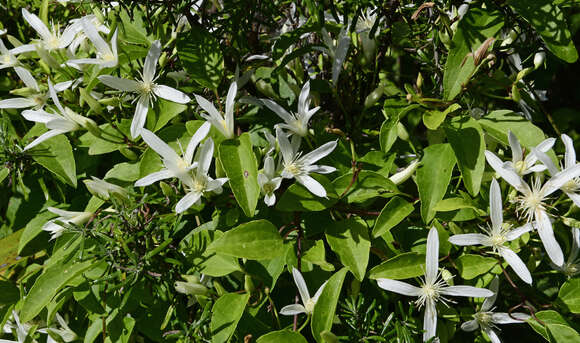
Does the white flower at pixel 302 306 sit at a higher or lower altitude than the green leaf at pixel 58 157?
lower

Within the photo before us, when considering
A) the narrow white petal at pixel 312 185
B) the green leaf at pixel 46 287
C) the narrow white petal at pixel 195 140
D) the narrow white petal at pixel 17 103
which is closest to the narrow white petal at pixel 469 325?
the narrow white petal at pixel 312 185

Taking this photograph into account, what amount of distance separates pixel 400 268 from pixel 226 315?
0.31 metres

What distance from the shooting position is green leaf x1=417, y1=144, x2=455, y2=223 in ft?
2.97

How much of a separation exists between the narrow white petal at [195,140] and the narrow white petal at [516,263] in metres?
0.57

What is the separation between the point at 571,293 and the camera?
966 mm

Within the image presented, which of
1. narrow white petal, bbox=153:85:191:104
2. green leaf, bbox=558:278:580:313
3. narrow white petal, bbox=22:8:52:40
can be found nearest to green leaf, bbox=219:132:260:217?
narrow white petal, bbox=153:85:191:104

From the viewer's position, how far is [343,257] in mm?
865

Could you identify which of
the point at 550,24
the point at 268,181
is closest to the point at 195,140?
the point at 268,181

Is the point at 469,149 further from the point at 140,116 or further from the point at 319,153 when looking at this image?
the point at 140,116

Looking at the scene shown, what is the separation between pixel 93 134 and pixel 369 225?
57 cm

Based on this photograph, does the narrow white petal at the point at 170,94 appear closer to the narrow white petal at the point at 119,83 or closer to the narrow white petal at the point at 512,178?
the narrow white petal at the point at 119,83

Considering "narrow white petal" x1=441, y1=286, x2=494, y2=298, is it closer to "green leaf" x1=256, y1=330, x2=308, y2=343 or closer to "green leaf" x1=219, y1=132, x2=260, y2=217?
"green leaf" x1=256, y1=330, x2=308, y2=343

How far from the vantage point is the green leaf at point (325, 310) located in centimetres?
83

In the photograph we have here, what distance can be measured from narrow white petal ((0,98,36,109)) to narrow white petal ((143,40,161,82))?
10.5 inches
